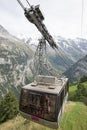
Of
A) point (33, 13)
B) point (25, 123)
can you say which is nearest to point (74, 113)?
point (25, 123)

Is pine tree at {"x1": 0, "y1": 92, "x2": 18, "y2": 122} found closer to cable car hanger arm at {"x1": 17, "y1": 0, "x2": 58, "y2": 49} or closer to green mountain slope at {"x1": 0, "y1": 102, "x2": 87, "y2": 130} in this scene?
green mountain slope at {"x1": 0, "y1": 102, "x2": 87, "y2": 130}

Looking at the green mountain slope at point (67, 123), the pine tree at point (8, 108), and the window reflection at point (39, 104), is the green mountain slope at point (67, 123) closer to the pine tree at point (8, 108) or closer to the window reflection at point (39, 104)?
the pine tree at point (8, 108)

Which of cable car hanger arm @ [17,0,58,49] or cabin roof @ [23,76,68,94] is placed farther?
cabin roof @ [23,76,68,94]

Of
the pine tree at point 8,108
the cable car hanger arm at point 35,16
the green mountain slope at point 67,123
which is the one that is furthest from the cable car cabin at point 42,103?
the pine tree at point 8,108

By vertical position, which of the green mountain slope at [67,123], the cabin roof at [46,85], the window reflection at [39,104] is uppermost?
the cabin roof at [46,85]

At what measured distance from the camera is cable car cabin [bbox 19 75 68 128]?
19.3 m

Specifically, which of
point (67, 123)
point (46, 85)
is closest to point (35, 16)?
point (46, 85)

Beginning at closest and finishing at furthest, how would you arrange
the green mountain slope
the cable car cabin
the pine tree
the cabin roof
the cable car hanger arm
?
the cable car hanger arm, the cable car cabin, the cabin roof, the green mountain slope, the pine tree

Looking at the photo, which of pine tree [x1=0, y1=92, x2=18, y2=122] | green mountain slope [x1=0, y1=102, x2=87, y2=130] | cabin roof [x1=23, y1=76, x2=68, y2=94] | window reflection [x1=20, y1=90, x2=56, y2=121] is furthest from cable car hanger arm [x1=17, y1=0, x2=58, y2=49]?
pine tree [x1=0, y1=92, x2=18, y2=122]

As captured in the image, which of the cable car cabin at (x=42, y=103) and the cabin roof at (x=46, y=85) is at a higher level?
the cabin roof at (x=46, y=85)

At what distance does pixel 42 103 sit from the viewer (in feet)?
64.9

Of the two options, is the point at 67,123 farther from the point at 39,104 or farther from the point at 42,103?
the point at 42,103

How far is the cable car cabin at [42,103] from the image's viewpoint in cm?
1927

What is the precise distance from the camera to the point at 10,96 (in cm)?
5012
